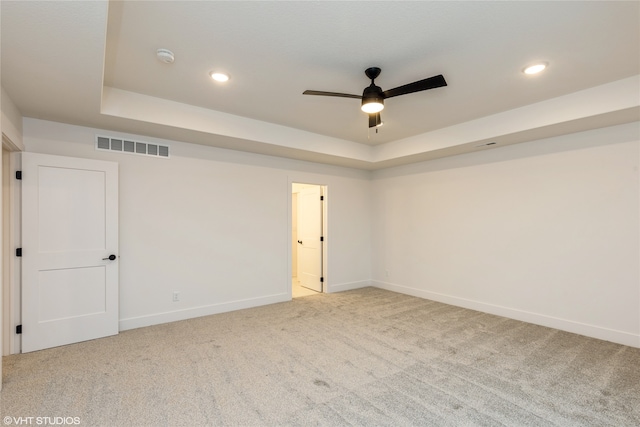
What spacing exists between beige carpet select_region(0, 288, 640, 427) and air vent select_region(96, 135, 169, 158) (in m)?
2.33

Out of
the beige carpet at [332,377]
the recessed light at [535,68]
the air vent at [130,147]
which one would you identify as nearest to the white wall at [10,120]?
the air vent at [130,147]

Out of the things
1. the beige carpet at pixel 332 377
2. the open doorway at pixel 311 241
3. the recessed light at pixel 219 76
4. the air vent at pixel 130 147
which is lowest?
the beige carpet at pixel 332 377

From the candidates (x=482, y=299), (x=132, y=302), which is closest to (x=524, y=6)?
(x=482, y=299)

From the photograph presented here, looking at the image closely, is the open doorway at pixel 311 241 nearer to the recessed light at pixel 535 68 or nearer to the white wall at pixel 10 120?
the recessed light at pixel 535 68

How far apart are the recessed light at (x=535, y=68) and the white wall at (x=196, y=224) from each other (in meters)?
3.54

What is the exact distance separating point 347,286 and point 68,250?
4516 millimetres

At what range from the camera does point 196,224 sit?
440 centimetres

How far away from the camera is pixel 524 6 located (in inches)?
80.0

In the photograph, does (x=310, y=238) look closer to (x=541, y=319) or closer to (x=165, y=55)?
(x=541, y=319)

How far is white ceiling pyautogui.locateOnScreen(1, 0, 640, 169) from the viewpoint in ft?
6.70

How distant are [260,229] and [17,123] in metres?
3.11

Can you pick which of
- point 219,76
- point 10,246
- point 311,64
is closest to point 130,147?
point 10,246

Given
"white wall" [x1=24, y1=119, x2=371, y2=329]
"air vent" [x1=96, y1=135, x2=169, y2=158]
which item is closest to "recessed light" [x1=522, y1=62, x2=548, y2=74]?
"white wall" [x1=24, y1=119, x2=371, y2=329]

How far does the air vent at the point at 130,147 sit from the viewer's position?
3775mm
